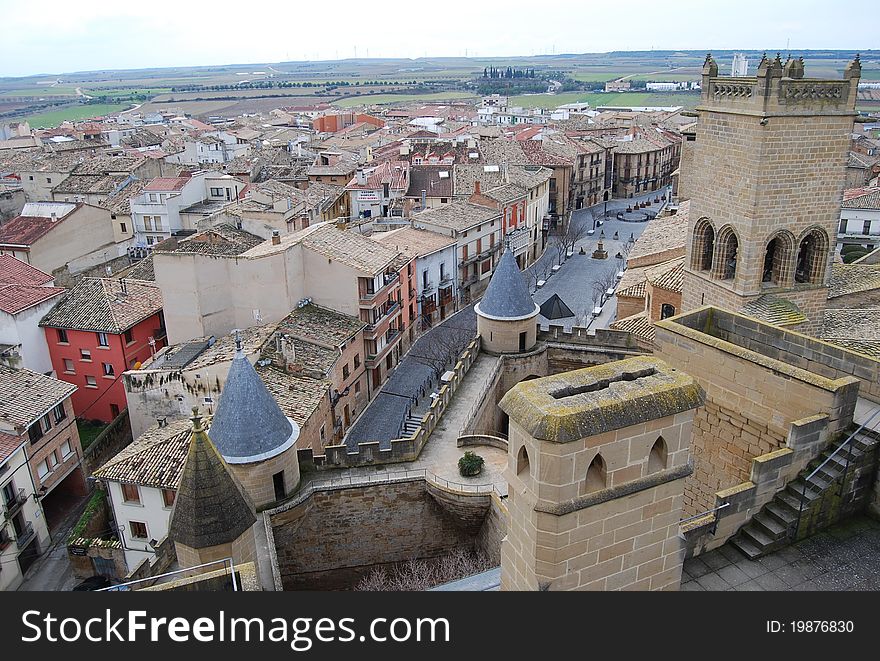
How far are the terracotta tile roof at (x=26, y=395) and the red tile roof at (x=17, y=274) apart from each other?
40.3 ft

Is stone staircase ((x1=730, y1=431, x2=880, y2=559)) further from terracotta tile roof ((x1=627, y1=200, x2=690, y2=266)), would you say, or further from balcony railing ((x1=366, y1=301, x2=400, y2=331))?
balcony railing ((x1=366, y1=301, x2=400, y2=331))

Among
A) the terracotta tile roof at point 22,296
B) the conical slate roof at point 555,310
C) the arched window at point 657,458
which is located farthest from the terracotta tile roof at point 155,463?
the arched window at point 657,458

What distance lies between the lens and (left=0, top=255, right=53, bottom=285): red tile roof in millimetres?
43531

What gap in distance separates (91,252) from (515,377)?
1883 inches

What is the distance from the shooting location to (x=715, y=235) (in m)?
23.4

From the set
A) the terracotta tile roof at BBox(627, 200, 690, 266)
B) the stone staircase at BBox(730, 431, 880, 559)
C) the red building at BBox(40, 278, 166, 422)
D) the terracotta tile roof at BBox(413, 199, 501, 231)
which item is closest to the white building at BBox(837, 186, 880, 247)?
the terracotta tile roof at BBox(627, 200, 690, 266)

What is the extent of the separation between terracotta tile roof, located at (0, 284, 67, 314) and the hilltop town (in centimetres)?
26

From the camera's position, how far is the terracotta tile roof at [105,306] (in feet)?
130

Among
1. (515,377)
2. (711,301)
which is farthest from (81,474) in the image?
(711,301)

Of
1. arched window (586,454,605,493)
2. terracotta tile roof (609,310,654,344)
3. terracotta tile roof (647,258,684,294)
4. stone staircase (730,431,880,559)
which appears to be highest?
arched window (586,454,605,493)

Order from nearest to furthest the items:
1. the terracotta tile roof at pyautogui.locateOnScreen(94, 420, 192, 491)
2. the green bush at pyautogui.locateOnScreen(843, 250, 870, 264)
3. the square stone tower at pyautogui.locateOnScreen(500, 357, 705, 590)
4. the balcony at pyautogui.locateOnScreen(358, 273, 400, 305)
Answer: the square stone tower at pyautogui.locateOnScreen(500, 357, 705, 590)
the terracotta tile roof at pyautogui.locateOnScreen(94, 420, 192, 491)
the balcony at pyautogui.locateOnScreen(358, 273, 400, 305)
the green bush at pyautogui.locateOnScreen(843, 250, 870, 264)

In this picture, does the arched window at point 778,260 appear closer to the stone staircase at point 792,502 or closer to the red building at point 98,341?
the stone staircase at point 792,502

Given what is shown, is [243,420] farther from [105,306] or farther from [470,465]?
[105,306]
